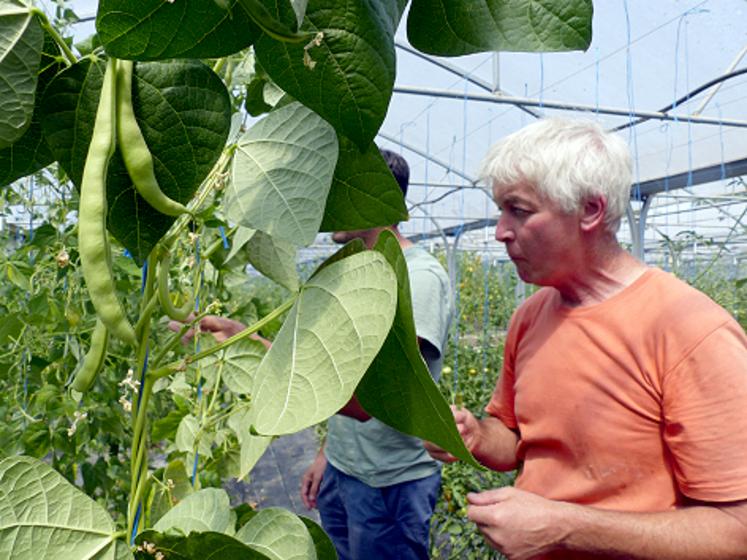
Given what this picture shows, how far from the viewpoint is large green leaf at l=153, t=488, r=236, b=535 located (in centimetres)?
47

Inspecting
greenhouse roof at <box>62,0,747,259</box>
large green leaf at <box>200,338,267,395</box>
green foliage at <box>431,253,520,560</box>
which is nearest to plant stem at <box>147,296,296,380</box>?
large green leaf at <box>200,338,267,395</box>

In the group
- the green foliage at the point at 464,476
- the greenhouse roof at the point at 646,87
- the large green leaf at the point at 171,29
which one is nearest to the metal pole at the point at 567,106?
the greenhouse roof at the point at 646,87

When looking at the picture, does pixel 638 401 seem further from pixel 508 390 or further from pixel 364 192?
pixel 364 192

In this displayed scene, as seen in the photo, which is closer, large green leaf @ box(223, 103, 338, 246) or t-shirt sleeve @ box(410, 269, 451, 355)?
large green leaf @ box(223, 103, 338, 246)

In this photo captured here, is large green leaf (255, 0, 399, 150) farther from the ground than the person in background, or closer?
farther from the ground

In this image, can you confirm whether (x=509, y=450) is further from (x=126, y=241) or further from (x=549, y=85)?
(x=549, y=85)

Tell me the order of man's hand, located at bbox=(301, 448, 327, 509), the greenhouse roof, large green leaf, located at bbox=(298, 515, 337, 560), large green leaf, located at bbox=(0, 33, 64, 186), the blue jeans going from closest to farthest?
large green leaf, located at bbox=(0, 33, 64, 186) → large green leaf, located at bbox=(298, 515, 337, 560) → the blue jeans → man's hand, located at bbox=(301, 448, 327, 509) → the greenhouse roof

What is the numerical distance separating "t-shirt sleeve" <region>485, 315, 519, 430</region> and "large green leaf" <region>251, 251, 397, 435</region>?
1.17 m

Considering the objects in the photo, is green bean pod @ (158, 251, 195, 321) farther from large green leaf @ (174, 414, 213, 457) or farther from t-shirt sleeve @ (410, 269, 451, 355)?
t-shirt sleeve @ (410, 269, 451, 355)

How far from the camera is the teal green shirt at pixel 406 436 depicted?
1.84 m

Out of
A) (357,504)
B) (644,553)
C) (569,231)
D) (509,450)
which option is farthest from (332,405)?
(357,504)

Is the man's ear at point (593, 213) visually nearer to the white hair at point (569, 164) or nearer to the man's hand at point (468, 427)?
the white hair at point (569, 164)

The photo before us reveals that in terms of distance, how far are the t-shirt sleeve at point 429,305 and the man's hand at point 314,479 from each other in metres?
0.75

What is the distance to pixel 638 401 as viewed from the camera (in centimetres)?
116
